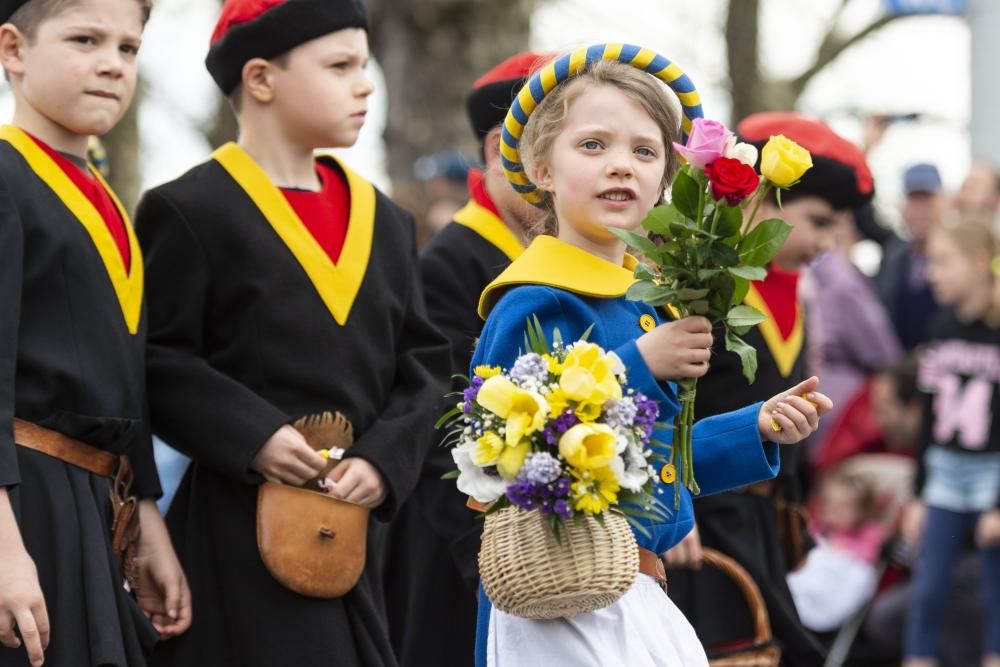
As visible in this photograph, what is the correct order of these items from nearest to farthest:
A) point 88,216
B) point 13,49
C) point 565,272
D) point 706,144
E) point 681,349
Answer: point 706,144
point 681,349
point 565,272
point 88,216
point 13,49

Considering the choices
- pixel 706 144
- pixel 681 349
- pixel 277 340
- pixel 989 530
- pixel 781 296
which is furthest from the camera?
pixel 989 530

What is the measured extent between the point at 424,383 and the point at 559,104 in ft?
3.36

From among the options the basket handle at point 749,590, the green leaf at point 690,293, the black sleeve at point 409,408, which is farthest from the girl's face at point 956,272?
the green leaf at point 690,293

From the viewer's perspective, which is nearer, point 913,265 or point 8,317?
point 8,317

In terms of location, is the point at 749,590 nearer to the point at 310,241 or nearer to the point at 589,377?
the point at 310,241

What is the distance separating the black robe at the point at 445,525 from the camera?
511cm

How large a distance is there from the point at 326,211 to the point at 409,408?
1.83ft

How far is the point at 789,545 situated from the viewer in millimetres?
5934

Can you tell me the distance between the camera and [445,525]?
5.09 metres

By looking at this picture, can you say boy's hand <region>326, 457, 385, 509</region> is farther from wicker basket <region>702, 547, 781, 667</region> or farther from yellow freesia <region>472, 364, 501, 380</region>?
wicker basket <region>702, 547, 781, 667</region>

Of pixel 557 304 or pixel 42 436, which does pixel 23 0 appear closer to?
pixel 42 436

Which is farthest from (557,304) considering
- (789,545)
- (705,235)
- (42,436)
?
(789,545)

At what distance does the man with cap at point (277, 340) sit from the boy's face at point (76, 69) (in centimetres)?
34

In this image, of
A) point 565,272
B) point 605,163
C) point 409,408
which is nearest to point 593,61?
point 605,163
